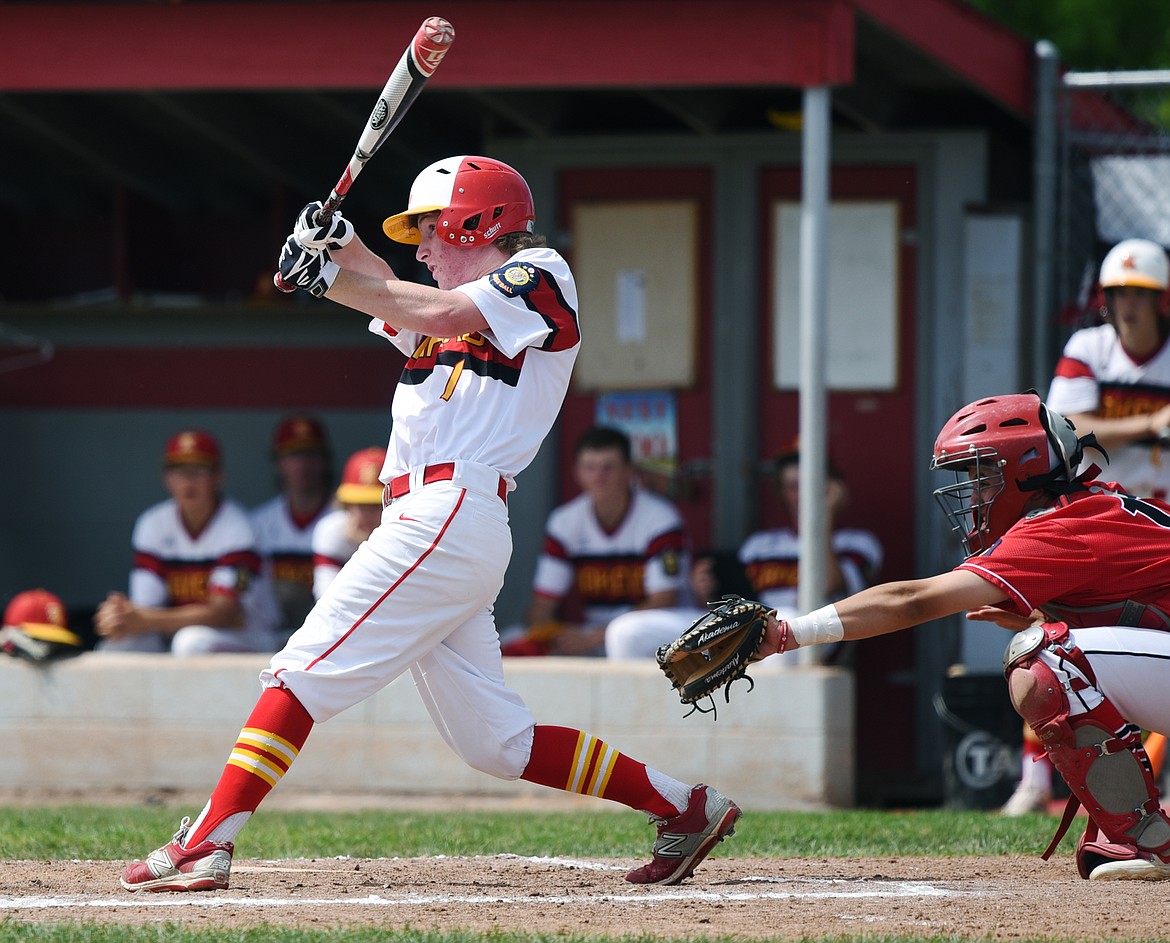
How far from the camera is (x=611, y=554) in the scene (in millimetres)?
7836

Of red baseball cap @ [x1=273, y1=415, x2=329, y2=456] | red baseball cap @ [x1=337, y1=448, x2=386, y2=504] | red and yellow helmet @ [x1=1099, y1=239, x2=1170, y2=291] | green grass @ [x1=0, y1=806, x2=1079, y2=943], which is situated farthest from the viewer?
red baseball cap @ [x1=273, y1=415, x2=329, y2=456]

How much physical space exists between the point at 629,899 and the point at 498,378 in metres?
1.22

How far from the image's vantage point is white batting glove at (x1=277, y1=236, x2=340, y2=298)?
3867 millimetres

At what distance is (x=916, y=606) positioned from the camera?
3785 mm

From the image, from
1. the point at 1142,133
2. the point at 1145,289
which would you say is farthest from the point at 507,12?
the point at 1142,133

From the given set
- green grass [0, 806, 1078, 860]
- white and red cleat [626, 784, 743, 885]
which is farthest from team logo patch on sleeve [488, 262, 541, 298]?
green grass [0, 806, 1078, 860]

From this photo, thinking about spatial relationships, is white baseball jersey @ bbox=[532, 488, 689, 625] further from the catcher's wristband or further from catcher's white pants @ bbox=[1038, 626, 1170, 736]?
the catcher's wristband

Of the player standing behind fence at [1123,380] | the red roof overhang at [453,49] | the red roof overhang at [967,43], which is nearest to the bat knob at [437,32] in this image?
the red roof overhang at [453,49]

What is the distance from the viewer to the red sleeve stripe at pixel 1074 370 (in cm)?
670

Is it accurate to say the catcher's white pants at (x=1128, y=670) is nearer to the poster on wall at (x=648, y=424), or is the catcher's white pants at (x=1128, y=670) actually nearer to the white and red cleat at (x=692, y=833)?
the white and red cleat at (x=692, y=833)

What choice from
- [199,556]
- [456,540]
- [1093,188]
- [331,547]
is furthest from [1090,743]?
[199,556]

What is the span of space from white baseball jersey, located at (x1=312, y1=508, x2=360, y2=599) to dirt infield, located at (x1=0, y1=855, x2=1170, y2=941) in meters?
3.01

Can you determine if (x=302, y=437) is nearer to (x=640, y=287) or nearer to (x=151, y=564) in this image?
(x=151, y=564)

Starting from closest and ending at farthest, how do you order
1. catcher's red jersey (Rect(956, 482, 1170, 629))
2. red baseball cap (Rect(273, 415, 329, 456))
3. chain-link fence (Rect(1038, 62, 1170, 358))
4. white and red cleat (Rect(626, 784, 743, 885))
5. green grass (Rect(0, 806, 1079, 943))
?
1. catcher's red jersey (Rect(956, 482, 1170, 629))
2. white and red cleat (Rect(626, 784, 743, 885))
3. green grass (Rect(0, 806, 1079, 943))
4. chain-link fence (Rect(1038, 62, 1170, 358))
5. red baseball cap (Rect(273, 415, 329, 456))
